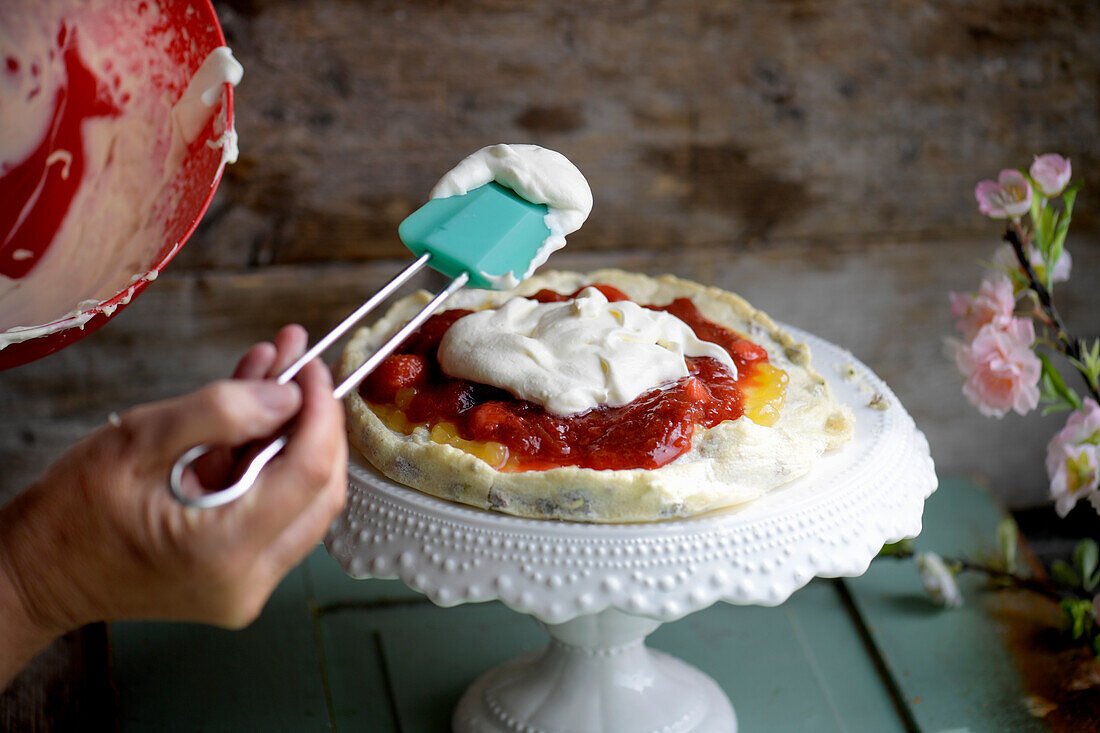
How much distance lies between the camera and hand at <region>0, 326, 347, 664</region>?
788mm

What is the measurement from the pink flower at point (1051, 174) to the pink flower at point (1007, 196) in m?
0.02

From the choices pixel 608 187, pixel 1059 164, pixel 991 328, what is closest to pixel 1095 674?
pixel 991 328

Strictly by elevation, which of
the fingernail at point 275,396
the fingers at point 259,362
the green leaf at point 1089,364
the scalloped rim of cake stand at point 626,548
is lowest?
the scalloped rim of cake stand at point 626,548

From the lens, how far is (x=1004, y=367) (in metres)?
1.33

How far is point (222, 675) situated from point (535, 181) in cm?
88

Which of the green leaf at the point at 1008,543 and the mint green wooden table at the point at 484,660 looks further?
the green leaf at the point at 1008,543

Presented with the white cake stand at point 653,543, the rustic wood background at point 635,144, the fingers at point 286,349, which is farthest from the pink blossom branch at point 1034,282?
the fingers at point 286,349

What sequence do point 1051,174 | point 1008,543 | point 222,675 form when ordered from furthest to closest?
point 1008,543 < point 222,675 < point 1051,174

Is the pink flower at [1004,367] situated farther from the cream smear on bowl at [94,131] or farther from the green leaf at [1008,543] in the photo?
the cream smear on bowl at [94,131]

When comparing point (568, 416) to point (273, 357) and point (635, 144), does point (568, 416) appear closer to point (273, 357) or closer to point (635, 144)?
point (273, 357)

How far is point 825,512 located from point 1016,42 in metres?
1.35

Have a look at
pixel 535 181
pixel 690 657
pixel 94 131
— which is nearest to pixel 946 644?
pixel 690 657

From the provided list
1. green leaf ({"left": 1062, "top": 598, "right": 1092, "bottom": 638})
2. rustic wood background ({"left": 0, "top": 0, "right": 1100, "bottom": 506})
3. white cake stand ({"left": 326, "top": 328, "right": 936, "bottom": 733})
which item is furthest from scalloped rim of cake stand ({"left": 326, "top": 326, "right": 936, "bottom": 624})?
rustic wood background ({"left": 0, "top": 0, "right": 1100, "bottom": 506})

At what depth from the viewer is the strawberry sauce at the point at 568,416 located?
1.05 m
